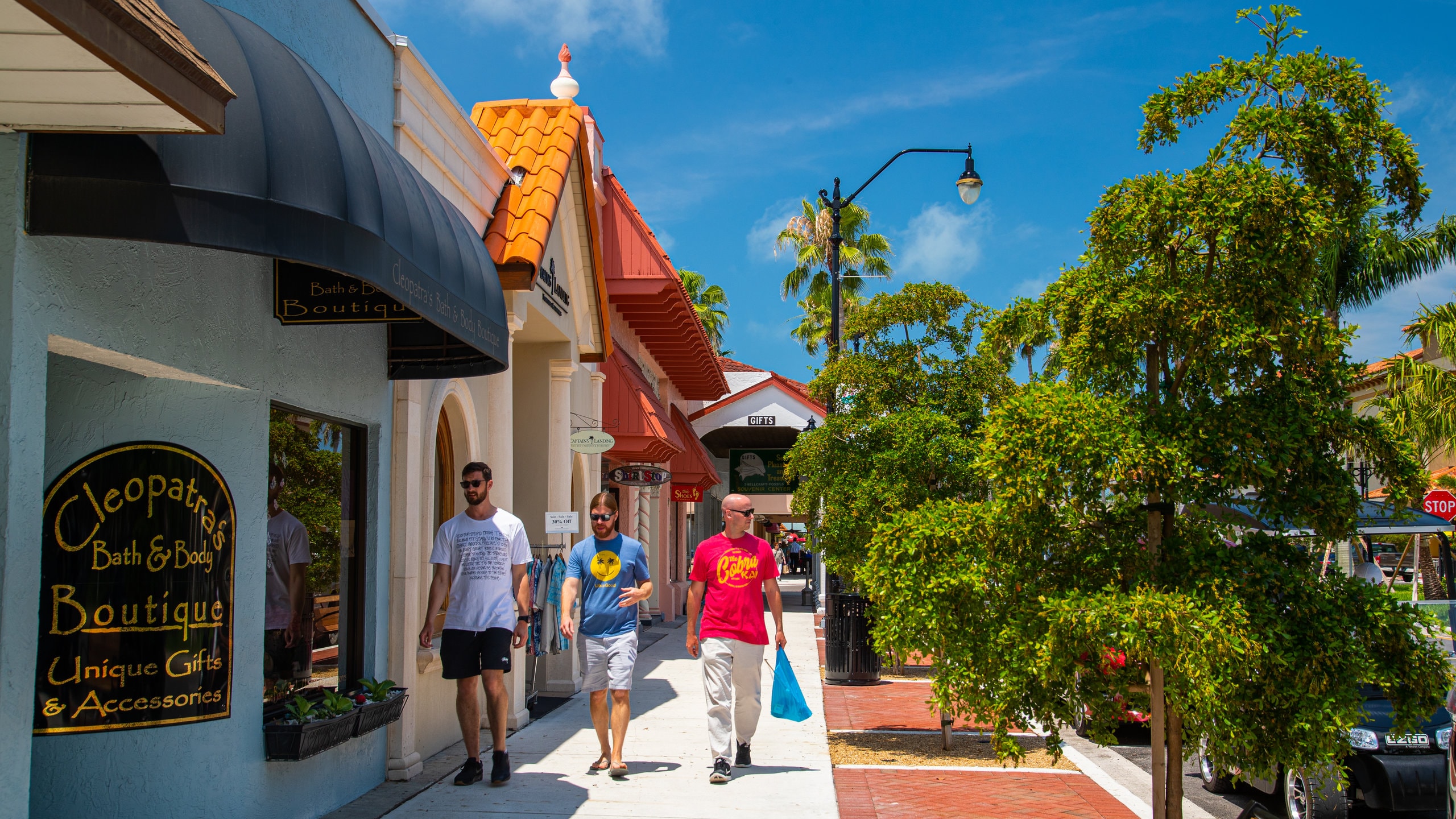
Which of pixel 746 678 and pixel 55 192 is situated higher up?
pixel 55 192

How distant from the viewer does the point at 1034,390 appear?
18.0 feet

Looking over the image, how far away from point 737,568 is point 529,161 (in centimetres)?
476

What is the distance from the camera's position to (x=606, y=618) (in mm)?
7793

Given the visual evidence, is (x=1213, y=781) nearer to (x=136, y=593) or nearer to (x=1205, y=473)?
(x=1205, y=473)

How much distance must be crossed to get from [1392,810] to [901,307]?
669 cm

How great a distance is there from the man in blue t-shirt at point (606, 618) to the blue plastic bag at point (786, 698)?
41.5 inches

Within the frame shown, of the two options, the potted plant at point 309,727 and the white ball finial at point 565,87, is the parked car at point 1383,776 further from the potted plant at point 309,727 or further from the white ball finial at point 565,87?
the white ball finial at point 565,87

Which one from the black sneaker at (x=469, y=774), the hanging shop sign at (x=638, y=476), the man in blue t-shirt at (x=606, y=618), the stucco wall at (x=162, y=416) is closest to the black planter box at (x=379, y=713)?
the stucco wall at (x=162, y=416)

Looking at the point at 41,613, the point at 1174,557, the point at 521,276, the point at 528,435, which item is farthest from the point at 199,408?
the point at 528,435

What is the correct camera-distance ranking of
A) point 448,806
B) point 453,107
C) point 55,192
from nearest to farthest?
1. point 55,192
2. point 448,806
3. point 453,107

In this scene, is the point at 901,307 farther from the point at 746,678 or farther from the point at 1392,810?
the point at 1392,810

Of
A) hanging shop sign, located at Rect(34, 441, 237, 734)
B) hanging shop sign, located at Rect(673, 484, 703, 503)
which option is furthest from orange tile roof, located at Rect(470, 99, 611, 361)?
hanging shop sign, located at Rect(673, 484, 703, 503)

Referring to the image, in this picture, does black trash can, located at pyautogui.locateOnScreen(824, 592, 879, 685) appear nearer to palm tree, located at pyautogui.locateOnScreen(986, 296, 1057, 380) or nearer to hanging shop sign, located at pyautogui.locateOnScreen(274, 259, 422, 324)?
palm tree, located at pyautogui.locateOnScreen(986, 296, 1057, 380)

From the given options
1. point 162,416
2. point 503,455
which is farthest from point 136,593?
point 503,455
